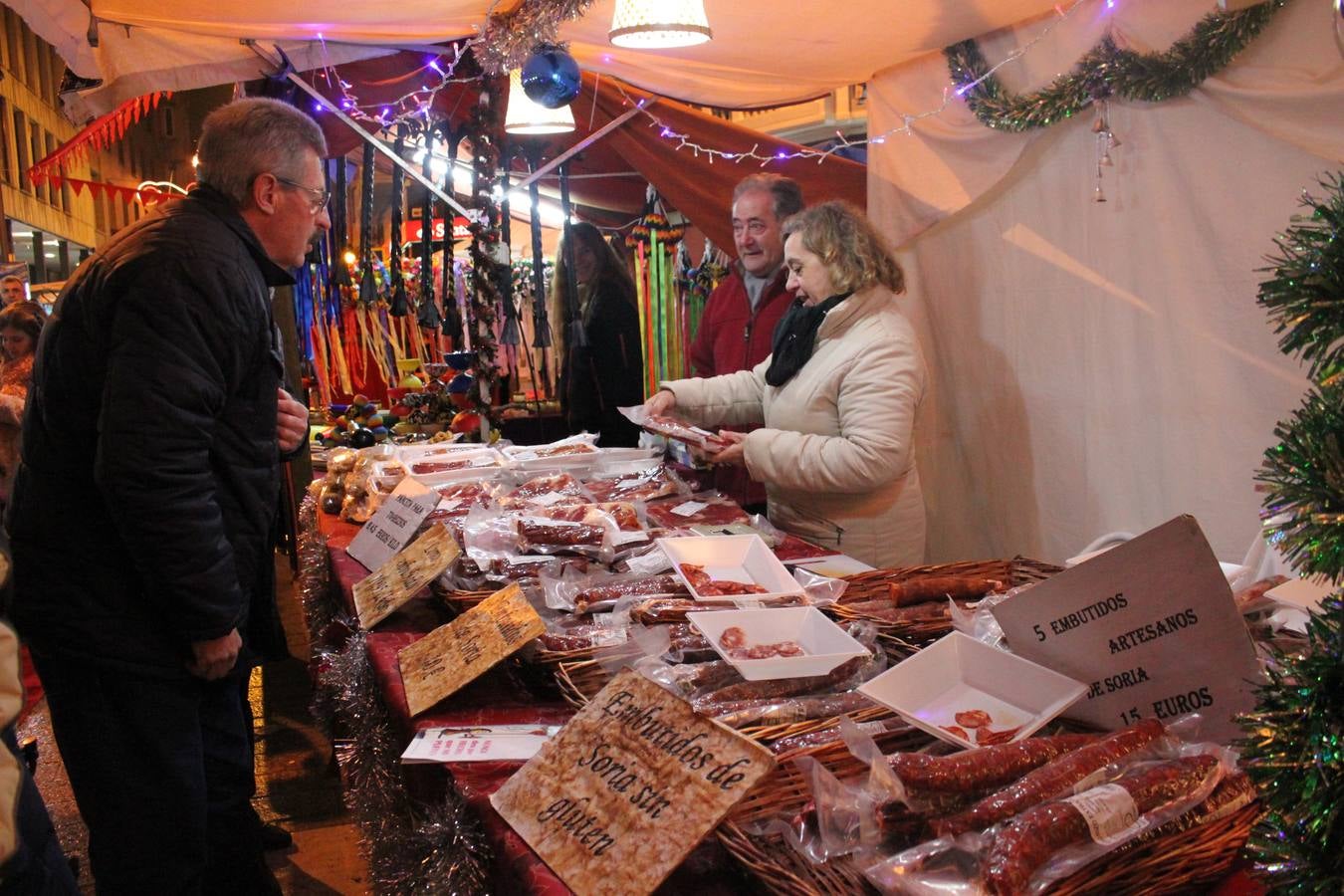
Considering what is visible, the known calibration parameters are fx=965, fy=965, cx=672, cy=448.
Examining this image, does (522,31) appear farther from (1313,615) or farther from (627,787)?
(1313,615)

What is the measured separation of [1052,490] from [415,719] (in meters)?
2.53

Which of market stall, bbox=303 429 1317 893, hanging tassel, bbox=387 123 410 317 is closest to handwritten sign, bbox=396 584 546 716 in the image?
market stall, bbox=303 429 1317 893

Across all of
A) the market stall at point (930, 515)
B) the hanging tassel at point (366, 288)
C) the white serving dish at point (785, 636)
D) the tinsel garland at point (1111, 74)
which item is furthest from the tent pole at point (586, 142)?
the white serving dish at point (785, 636)

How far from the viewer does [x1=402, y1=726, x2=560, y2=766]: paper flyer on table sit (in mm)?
1316

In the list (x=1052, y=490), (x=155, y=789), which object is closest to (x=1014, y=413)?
(x=1052, y=490)

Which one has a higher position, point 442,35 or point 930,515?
point 442,35

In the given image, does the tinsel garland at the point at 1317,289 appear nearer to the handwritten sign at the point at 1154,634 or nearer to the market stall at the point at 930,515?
the market stall at the point at 930,515

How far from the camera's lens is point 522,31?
9.92 ft

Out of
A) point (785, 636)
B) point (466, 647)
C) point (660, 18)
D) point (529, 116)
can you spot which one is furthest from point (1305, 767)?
point (529, 116)

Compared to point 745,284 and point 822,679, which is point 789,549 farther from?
point 745,284

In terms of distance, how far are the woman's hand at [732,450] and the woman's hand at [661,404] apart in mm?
399

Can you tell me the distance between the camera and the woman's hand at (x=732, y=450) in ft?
9.24

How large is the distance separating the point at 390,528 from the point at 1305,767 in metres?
2.06

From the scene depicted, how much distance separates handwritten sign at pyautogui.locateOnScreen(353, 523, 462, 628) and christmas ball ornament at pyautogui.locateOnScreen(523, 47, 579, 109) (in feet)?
5.78
